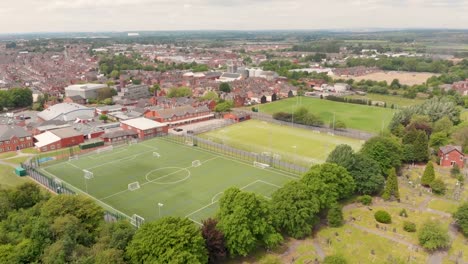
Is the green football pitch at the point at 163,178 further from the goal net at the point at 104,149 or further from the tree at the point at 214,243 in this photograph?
the tree at the point at 214,243

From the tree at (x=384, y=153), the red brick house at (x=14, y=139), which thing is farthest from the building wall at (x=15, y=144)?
the tree at (x=384, y=153)

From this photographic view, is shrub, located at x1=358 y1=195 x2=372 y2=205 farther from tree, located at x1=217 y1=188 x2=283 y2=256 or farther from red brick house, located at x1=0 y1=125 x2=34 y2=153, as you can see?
red brick house, located at x1=0 y1=125 x2=34 y2=153

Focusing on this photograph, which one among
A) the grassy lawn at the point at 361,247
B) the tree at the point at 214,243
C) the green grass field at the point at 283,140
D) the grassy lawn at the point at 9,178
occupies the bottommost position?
the grassy lawn at the point at 361,247

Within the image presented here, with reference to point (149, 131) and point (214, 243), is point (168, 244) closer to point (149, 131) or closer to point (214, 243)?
point (214, 243)

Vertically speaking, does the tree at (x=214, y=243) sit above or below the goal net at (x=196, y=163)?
above

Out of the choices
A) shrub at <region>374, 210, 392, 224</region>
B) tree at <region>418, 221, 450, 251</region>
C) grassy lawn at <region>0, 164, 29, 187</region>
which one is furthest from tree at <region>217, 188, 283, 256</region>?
grassy lawn at <region>0, 164, 29, 187</region>

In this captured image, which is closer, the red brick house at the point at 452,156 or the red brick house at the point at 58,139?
the red brick house at the point at 452,156
